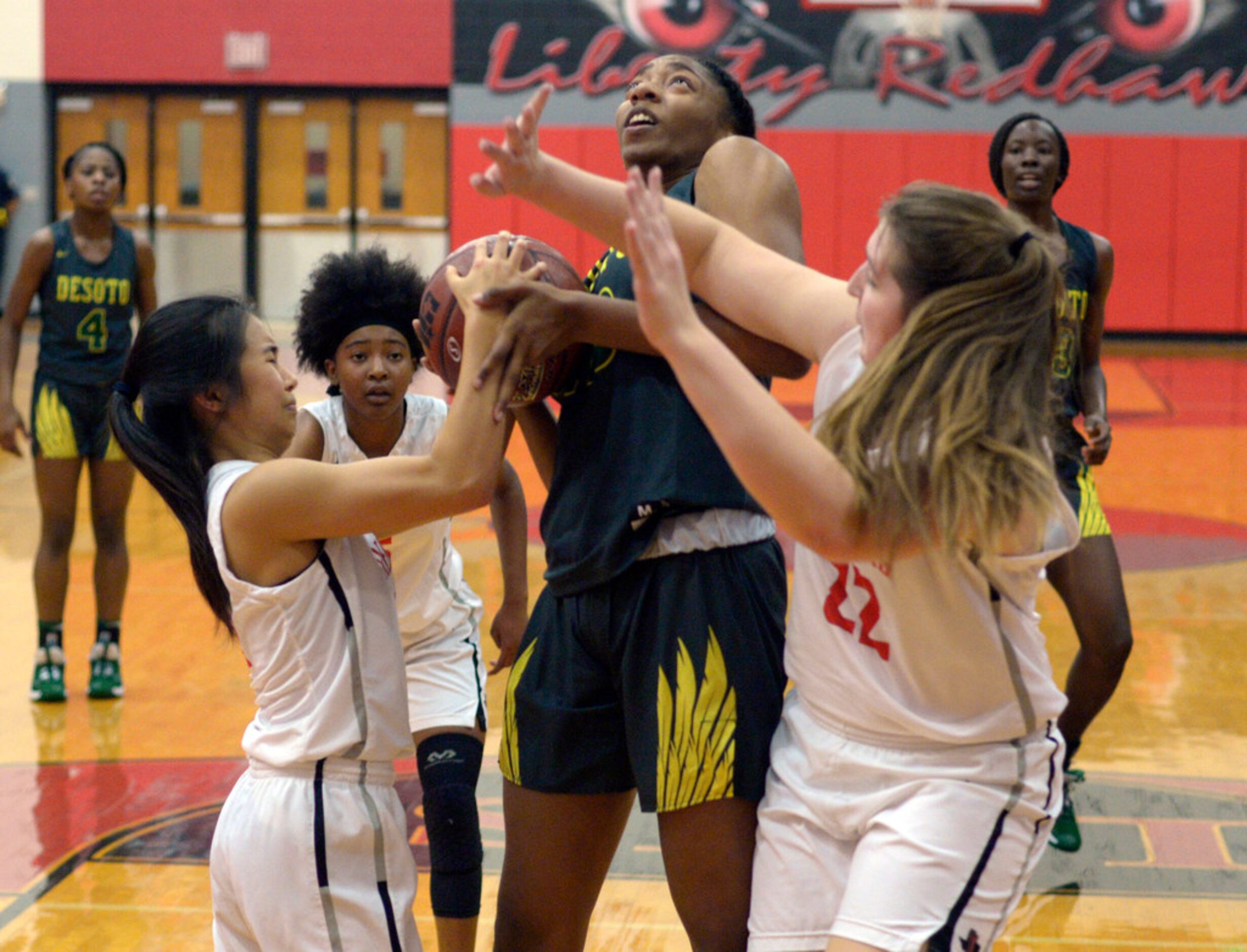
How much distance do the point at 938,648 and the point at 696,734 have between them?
44 cm

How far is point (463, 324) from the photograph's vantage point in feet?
7.90

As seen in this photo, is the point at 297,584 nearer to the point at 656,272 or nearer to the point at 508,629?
the point at 656,272

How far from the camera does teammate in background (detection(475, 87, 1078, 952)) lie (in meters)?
1.88

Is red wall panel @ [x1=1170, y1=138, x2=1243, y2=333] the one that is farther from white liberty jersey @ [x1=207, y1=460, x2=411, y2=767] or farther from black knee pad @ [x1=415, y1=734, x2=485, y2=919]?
white liberty jersey @ [x1=207, y1=460, x2=411, y2=767]

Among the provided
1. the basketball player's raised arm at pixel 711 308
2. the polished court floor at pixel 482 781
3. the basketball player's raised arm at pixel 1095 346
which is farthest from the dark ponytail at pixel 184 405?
the basketball player's raised arm at pixel 1095 346

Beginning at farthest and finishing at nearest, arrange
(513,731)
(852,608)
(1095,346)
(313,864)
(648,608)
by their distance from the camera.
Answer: (1095,346) < (513,731) < (648,608) < (313,864) < (852,608)

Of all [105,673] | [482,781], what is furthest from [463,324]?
[105,673]

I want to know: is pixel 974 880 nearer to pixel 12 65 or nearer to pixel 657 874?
pixel 657 874

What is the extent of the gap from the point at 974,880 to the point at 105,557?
422 cm

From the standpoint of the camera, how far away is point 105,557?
5.48 meters

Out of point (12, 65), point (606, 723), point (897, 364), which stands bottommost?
point (606, 723)

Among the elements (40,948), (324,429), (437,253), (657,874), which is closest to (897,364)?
(324,429)

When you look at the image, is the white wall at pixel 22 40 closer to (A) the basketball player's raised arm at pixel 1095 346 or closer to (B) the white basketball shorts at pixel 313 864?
(A) the basketball player's raised arm at pixel 1095 346

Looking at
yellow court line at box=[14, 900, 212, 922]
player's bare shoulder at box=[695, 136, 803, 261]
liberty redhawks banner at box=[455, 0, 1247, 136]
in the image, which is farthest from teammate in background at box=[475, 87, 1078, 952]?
liberty redhawks banner at box=[455, 0, 1247, 136]
